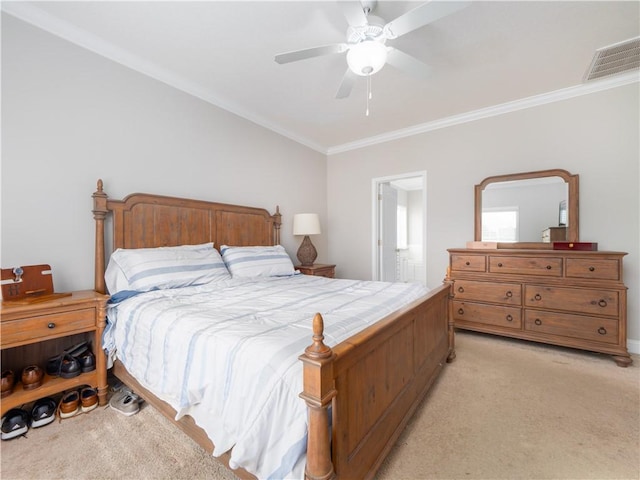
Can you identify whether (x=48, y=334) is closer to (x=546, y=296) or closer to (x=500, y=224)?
(x=546, y=296)

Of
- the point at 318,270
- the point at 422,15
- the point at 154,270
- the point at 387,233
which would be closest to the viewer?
the point at 422,15

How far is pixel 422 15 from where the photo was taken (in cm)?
152

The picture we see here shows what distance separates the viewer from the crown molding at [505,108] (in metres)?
2.71

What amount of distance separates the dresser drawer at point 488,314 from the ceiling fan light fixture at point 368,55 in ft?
8.56

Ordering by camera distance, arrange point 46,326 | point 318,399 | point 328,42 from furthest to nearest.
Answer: point 328,42 < point 46,326 < point 318,399

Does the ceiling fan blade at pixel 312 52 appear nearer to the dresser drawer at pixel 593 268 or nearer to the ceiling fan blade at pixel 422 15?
the ceiling fan blade at pixel 422 15

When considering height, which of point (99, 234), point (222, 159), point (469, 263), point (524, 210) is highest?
point (222, 159)

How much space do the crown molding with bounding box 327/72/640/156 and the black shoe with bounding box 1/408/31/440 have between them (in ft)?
14.4

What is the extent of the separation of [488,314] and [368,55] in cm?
277

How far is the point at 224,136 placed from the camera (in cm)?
312

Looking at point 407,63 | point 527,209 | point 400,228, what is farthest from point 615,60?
point 400,228

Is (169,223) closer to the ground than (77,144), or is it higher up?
closer to the ground

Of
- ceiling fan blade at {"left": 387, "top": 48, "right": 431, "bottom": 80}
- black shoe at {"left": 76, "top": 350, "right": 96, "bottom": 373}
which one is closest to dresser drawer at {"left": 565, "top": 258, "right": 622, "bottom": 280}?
ceiling fan blade at {"left": 387, "top": 48, "right": 431, "bottom": 80}

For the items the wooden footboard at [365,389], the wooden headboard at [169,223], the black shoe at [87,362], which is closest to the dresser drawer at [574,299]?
the wooden footboard at [365,389]
